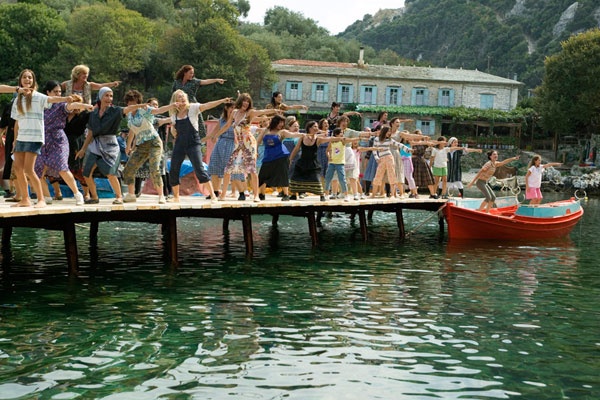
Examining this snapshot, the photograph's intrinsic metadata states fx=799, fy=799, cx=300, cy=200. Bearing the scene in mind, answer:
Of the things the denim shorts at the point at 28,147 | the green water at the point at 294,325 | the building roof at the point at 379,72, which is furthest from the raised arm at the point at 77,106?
the building roof at the point at 379,72

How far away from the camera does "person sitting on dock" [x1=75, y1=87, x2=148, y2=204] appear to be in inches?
503

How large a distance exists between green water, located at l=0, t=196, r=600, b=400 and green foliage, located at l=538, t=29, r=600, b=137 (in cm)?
5054

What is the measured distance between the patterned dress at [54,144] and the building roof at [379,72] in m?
59.6

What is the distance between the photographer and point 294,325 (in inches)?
395

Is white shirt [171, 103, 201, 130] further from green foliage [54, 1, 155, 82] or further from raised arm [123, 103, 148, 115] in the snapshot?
green foliage [54, 1, 155, 82]

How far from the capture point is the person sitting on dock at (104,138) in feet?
41.9

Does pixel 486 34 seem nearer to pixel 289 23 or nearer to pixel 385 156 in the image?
pixel 289 23

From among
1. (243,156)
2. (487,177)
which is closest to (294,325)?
(243,156)

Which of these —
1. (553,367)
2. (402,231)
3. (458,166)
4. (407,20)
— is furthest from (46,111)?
(407,20)

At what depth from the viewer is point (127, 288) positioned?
1225cm

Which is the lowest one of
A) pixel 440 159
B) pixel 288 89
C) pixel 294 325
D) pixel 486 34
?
pixel 294 325

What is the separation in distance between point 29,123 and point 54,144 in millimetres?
1109

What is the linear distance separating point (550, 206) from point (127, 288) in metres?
14.1

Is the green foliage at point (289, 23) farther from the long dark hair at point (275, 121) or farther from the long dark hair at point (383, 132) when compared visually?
the long dark hair at point (275, 121)
